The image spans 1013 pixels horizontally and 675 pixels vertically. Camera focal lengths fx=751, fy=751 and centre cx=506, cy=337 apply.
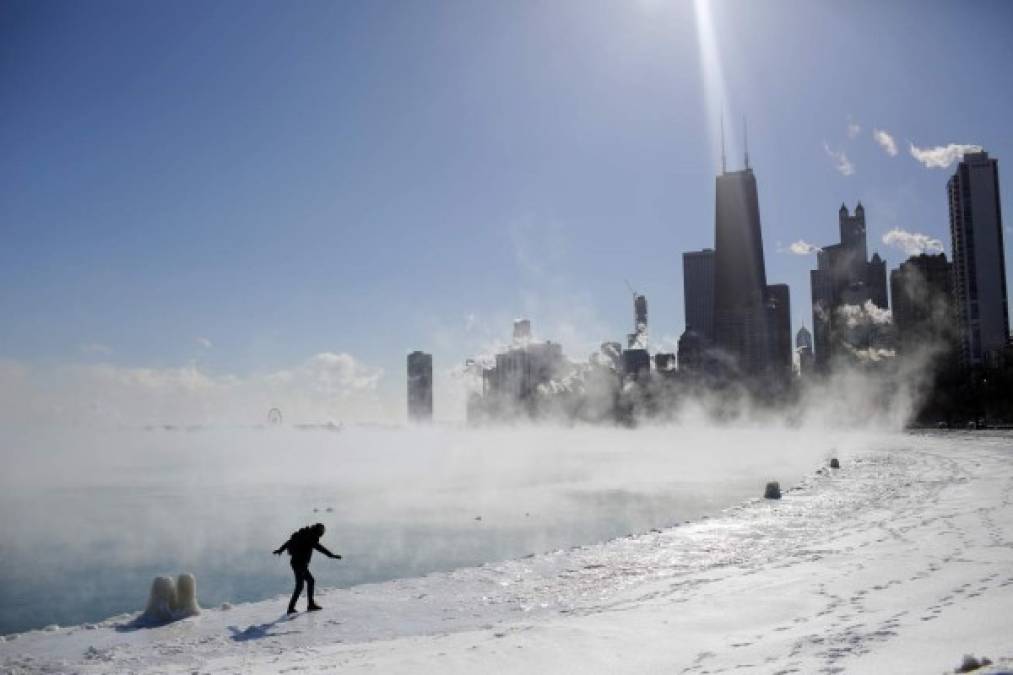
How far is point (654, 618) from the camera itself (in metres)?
15.7

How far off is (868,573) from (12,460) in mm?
183318

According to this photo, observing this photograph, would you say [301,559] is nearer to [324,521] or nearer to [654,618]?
[654,618]

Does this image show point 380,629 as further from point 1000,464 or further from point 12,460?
point 12,460

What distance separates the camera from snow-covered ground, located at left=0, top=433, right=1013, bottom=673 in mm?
12422

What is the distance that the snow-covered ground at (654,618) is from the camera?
12422 millimetres

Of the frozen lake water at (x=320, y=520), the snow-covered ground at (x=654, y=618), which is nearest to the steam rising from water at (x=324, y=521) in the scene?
the frozen lake water at (x=320, y=520)

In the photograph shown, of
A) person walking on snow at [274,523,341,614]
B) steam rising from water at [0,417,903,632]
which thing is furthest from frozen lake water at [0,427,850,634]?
person walking on snow at [274,523,341,614]

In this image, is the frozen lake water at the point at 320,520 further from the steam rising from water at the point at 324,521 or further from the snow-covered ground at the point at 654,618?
the snow-covered ground at the point at 654,618

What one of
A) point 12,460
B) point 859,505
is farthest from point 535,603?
point 12,460

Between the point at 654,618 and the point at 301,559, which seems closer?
the point at 654,618

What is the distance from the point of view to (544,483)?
64.6m

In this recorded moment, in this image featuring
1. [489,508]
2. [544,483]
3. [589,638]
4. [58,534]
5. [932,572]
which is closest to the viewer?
[589,638]

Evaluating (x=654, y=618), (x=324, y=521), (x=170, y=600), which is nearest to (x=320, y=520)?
(x=324, y=521)

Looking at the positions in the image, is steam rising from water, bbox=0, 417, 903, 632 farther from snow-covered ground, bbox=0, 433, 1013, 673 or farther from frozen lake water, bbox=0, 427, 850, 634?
snow-covered ground, bbox=0, 433, 1013, 673
